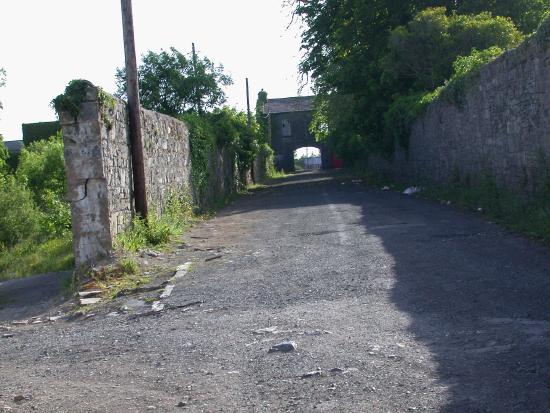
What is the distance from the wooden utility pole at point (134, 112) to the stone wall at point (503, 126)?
7143 mm

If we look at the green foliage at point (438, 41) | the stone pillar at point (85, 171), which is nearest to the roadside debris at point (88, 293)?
the stone pillar at point (85, 171)

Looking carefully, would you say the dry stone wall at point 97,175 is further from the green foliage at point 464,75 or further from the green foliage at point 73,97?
the green foliage at point 464,75

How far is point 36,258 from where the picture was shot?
15.1 meters

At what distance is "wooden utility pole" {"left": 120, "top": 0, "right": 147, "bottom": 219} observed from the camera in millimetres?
13391

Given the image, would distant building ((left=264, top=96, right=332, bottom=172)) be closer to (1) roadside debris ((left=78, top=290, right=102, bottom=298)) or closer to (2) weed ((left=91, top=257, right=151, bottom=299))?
(2) weed ((left=91, top=257, right=151, bottom=299))

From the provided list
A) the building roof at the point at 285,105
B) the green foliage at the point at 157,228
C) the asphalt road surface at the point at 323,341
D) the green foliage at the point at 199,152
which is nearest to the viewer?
the asphalt road surface at the point at 323,341

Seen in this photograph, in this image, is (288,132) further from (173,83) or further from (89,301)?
(89,301)

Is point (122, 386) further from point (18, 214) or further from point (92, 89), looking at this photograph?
point (18, 214)

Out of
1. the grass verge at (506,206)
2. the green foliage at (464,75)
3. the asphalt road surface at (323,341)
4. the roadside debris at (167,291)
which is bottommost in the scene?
the roadside debris at (167,291)

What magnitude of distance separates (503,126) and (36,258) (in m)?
10.1

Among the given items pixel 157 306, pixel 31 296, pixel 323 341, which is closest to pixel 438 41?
pixel 31 296

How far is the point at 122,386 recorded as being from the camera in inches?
201

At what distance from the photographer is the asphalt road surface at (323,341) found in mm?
4594

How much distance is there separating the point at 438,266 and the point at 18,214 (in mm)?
13835
